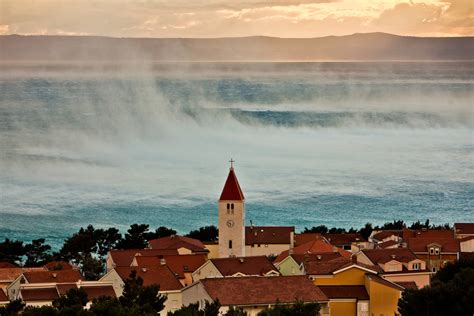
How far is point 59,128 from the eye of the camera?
4158 inches

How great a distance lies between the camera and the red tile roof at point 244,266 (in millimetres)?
34812

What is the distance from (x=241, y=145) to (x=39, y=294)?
7044cm

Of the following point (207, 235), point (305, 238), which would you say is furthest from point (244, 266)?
point (207, 235)

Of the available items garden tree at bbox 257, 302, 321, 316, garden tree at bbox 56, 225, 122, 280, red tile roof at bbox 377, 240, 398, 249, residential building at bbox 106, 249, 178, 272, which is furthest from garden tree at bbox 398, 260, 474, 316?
garden tree at bbox 56, 225, 122, 280

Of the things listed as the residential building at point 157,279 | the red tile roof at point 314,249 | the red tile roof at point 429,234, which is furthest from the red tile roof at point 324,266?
the red tile roof at point 429,234

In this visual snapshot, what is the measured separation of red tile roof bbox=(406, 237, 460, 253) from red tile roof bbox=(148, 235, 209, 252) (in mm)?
5634

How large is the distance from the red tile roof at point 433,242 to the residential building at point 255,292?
9137mm

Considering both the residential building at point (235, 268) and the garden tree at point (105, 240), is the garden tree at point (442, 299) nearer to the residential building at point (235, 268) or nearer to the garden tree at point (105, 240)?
the residential building at point (235, 268)

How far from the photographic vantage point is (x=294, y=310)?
27.8 metres

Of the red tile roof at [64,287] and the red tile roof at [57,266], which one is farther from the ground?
the red tile roof at [57,266]

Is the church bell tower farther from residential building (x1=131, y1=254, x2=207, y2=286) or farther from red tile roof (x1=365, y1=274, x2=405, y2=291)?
red tile roof (x1=365, y1=274, x2=405, y2=291)

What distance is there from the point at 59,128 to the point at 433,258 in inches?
2676

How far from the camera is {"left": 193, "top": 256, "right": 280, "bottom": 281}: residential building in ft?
114

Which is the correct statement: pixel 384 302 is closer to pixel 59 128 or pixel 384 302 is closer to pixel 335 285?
pixel 335 285
